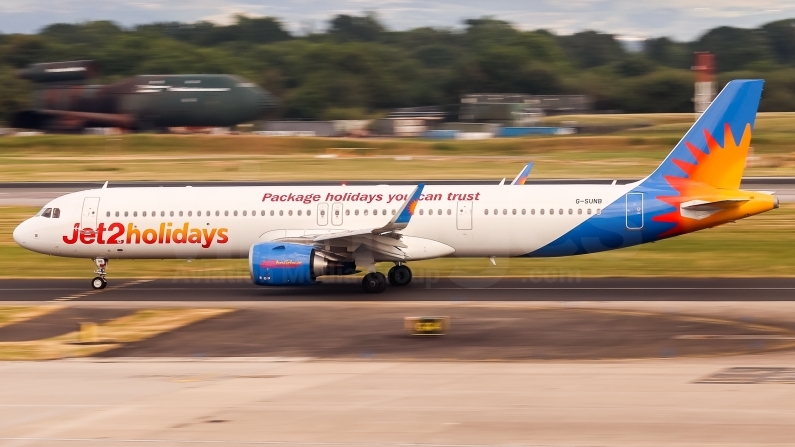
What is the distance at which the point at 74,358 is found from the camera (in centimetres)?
2230

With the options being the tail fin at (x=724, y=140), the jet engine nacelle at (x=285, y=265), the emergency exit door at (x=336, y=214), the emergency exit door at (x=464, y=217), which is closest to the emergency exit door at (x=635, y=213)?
the tail fin at (x=724, y=140)

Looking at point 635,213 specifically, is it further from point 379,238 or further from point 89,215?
point 89,215

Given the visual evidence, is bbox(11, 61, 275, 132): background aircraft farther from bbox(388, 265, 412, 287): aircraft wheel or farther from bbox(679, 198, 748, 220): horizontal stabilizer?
bbox(679, 198, 748, 220): horizontal stabilizer

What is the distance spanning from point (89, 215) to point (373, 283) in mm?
9617

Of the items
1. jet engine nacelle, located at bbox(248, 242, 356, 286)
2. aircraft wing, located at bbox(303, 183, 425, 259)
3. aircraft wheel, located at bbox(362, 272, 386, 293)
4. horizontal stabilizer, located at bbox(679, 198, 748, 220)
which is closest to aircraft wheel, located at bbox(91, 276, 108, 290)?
jet engine nacelle, located at bbox(248, 242, 356, 286)

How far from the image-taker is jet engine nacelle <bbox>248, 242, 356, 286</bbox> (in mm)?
29391

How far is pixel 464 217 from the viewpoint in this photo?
3167cm

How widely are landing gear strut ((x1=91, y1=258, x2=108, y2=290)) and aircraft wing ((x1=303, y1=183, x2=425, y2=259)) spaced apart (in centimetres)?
675

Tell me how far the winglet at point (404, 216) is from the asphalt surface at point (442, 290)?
2.09 m

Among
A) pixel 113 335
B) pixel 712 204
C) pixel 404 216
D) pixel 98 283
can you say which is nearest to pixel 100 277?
pixel 98 283

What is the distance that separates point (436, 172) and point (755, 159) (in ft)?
80.1

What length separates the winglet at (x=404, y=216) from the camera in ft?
96.0

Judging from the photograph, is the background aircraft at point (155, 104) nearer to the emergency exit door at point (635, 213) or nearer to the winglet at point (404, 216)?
the winglet at point (404, 216)

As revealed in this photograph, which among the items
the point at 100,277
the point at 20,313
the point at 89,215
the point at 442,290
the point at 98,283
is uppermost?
the point at 89,215
